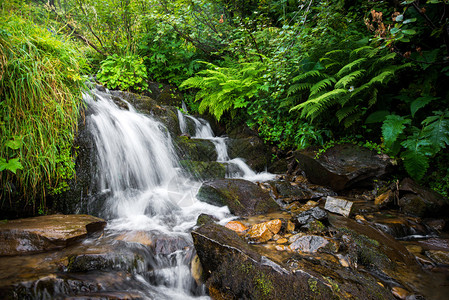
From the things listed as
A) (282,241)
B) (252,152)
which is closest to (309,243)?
(282,241)

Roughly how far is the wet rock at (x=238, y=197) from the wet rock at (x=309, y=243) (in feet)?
3.77

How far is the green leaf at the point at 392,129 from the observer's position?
342 centimetres

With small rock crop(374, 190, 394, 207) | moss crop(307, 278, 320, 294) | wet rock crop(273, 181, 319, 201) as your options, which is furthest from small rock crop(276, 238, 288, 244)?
small rock crop(374, 190, 394, 207)

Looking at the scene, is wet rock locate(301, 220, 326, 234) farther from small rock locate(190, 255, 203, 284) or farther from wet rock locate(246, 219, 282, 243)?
small rock locate(190, 255, 203, 284)

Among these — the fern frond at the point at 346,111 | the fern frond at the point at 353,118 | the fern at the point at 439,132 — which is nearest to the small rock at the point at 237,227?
the fern frond at the point at 346,111

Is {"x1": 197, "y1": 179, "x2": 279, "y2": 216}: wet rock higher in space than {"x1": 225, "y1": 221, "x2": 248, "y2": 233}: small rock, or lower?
higher

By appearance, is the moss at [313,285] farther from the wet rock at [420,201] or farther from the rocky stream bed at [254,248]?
the wet rock at [420,201]

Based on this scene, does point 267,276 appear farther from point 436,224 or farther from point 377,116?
point 377,116

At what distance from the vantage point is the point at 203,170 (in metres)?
4.96

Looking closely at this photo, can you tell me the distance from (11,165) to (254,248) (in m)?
2.87

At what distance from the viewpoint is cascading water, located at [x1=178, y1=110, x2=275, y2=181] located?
5289mm

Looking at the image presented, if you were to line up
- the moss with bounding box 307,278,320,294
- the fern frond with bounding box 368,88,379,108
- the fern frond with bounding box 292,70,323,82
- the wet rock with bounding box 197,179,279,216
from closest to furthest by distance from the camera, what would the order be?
the moss with bounding box 307,278,320,294
the wet rock with bounding box 197,179,279,216
the fern frond with bounding box 368,88,379,108
the fern frond with bounding box 292,70,323,82

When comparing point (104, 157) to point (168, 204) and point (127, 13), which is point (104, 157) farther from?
point (127, 13)

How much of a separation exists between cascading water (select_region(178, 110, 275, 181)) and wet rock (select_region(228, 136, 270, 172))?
0.13 metres
